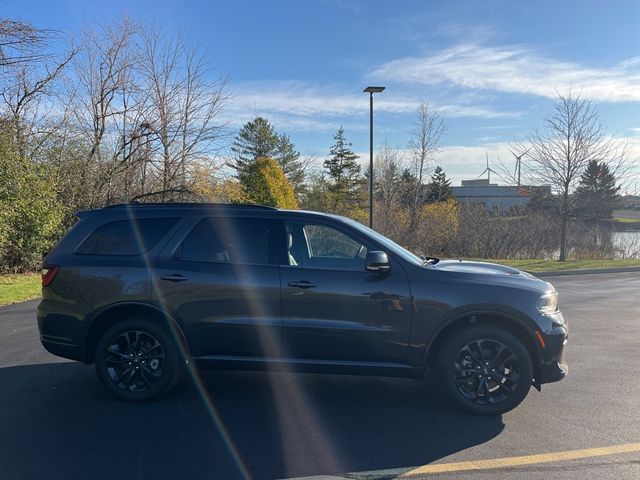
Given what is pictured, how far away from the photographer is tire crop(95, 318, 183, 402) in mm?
4684

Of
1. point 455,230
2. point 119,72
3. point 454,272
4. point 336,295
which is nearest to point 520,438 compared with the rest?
point 454,272

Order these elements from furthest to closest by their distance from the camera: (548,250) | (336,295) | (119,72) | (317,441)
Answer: (548,250) → (119,72) → (336,295) → (317,441)

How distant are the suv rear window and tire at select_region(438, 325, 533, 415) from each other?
299cm

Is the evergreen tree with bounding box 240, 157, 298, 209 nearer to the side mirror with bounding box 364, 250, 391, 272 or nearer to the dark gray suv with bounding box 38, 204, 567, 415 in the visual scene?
the dark gray suv with bounding box 38, 204, 567, 415

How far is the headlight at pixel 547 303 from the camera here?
4.41m

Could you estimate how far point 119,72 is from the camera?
63.0ft

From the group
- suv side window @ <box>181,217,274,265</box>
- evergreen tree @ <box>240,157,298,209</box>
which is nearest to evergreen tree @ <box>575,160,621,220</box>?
evergreen tree @ <box>240,157,298,209</box>

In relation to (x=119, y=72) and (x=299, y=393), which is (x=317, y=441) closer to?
(x=299, y=393)

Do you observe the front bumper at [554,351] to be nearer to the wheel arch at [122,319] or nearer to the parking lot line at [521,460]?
the parking lot line at [521,460]

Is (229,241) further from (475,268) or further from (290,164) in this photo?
(290,164)

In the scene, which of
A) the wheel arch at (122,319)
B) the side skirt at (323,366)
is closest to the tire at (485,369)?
the side skirt at (323,366)

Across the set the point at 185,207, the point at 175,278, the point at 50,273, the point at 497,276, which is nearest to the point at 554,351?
the point at 497,276

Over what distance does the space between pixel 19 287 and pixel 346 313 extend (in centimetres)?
1189

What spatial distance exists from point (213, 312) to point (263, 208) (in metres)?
1.14
